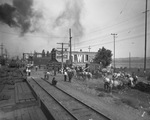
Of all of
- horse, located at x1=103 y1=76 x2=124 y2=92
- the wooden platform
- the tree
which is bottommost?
the wooden platform

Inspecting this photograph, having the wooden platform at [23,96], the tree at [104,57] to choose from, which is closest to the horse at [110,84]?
the wooden platform at [23,96]

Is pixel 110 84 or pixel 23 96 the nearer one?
pixel 23 96

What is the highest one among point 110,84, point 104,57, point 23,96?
point 104,57

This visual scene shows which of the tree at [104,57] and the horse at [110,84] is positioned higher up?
the tree at [104,57]

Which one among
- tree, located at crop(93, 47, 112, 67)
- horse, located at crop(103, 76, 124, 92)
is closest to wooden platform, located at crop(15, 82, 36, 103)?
horse, located at crop(103, 76, 124, 92)

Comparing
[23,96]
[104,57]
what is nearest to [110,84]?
[23,96]

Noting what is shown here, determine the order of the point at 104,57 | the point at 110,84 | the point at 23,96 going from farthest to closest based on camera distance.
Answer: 1. the point at 104,57
2. the point at 110,84
3. the point at 23,96

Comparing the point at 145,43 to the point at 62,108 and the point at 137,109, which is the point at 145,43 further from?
the point at 62,108

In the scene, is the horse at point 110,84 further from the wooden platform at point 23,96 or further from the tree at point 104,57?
the tree at point 104,57

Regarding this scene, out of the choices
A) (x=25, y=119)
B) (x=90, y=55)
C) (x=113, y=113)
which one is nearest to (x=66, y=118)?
(x=25, y=119)

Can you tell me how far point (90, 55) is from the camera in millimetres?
55281

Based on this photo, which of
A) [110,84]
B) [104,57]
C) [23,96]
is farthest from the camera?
[104,57]

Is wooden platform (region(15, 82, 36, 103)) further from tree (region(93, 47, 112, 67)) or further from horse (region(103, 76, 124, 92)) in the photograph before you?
tree (region(93, 47, 112, 67))

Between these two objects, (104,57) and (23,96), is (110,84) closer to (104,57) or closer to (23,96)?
(23,96)
